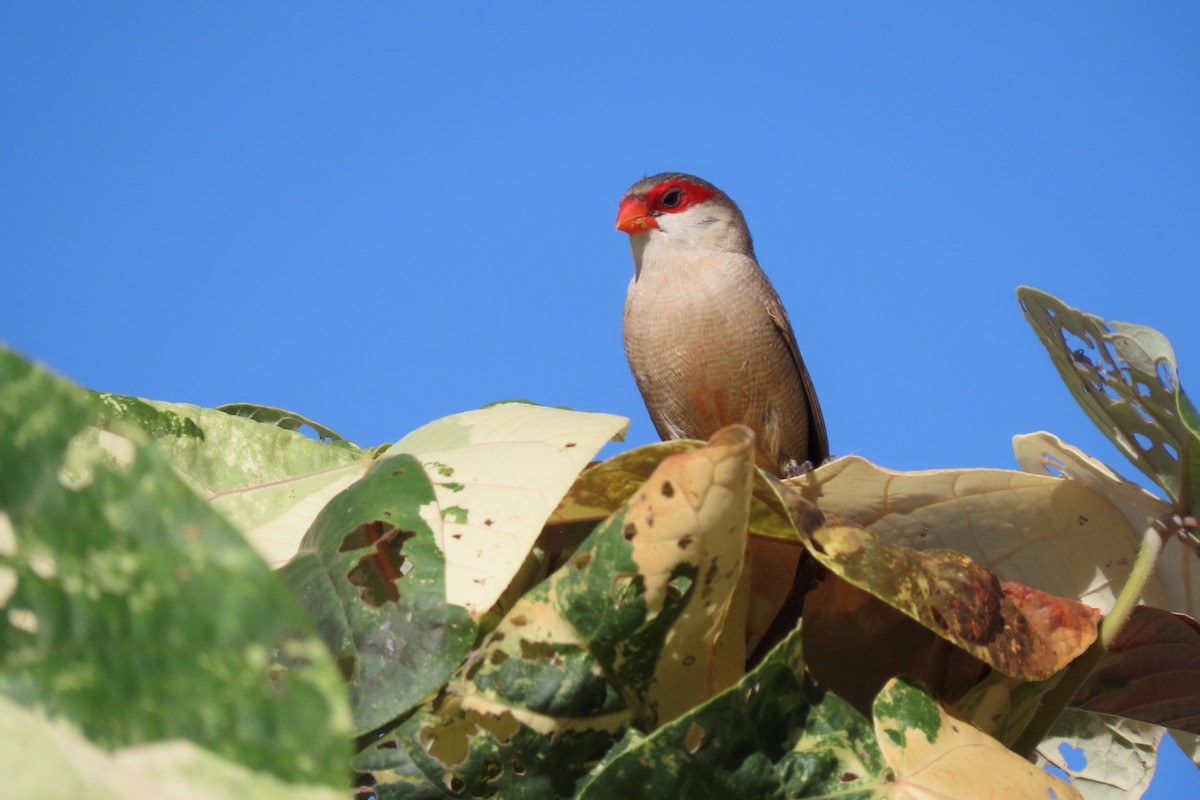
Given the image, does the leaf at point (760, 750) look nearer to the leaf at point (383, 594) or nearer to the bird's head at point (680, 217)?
the leaf at point (383, 594)

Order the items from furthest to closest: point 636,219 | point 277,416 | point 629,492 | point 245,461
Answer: point 636,219 → point 277,416 → point 245,461 → point 629,492

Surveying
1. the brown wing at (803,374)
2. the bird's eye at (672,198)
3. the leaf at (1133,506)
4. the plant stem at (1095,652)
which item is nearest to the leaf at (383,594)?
the plant stem at (1095,652)

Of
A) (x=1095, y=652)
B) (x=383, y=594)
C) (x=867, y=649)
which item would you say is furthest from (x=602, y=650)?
(x=1095, y=652)

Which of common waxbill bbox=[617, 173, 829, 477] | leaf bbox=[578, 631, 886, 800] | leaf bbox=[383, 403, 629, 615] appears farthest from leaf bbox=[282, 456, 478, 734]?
common waxbill bbox=[617, 173, 829, 477]

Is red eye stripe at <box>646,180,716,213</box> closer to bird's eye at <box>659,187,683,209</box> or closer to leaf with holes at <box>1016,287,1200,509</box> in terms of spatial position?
bird's eye at <box>659,187,683,209</box>

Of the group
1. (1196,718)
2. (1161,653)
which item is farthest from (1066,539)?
(1196,718)

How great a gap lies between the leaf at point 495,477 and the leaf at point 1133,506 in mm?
491

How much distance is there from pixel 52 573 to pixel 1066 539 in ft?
3.29

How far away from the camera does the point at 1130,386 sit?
3.70 ft

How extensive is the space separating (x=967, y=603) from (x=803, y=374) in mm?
2030

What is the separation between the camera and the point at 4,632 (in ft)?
1.31

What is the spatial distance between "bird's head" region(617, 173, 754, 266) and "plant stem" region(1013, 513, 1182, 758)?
2134 mm

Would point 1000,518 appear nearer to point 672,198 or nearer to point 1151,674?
point 1151,674

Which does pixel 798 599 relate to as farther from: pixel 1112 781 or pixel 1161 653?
pixel 1112 781
